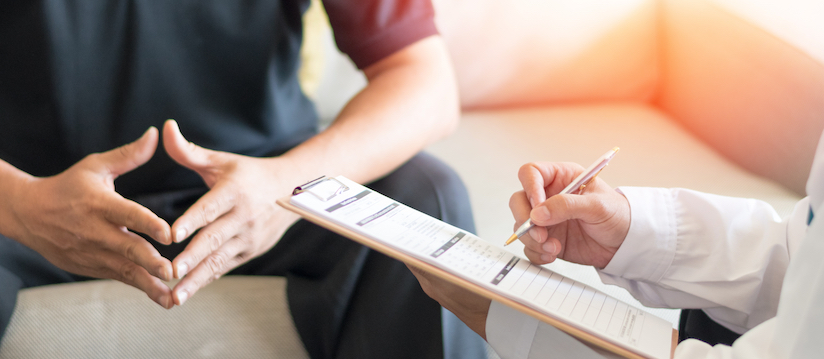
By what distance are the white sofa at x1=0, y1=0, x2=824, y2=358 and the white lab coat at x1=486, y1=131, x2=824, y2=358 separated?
0.15 metres

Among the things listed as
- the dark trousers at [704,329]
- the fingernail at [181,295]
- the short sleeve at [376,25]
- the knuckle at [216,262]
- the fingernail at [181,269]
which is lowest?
the dark trousers at [704,329]

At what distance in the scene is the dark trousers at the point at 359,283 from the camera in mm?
645

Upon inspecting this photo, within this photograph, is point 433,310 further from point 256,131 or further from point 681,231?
point 256,131

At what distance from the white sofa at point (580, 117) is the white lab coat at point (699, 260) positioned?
153 mm

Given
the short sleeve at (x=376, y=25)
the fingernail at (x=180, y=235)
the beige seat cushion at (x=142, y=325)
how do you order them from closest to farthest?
1. the fingernail at (x=180, y=235)
2. the beige seat cushion at (x=142, y=325)
3. the short sleeve at (x=376, y=25)

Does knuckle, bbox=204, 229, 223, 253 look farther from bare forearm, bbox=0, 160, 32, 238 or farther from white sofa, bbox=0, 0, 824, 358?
bare forearm, bbox=0, 160, 32, 238

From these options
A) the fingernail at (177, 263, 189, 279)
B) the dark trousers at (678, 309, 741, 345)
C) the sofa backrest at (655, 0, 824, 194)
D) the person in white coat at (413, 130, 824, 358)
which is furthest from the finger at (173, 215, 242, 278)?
the sofa backrest at (655, 0, 824, 194)

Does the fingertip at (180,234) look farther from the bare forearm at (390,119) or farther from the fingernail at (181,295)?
the bare forearm at (390,119)

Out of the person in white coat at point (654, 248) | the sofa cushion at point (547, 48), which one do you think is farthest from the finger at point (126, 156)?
the sofa cushion at point (547, 48)

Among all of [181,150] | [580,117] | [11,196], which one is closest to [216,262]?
[181,150]

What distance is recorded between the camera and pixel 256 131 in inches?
32.4

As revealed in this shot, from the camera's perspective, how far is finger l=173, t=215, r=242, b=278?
540 millimetres

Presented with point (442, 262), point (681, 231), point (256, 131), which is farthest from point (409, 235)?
point (256, 131)

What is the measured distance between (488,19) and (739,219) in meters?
0.77
